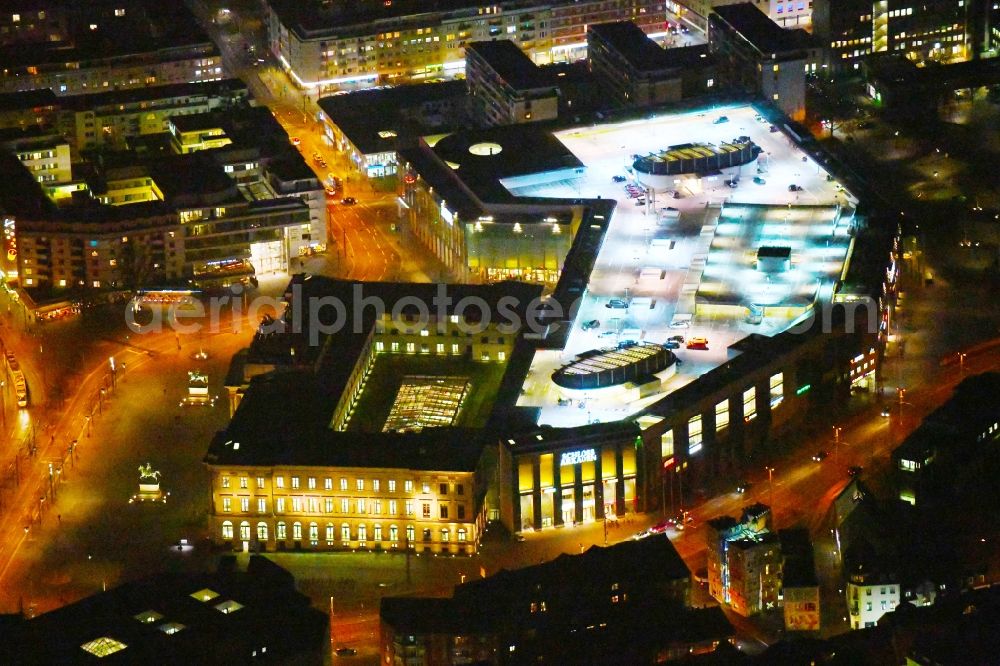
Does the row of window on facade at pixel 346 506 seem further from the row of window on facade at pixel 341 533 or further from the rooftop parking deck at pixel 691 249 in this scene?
the rooftop parking deck at pixel 691 249

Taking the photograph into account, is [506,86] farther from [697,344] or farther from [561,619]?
[561,619]

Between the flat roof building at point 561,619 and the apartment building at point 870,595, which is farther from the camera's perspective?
the apartment building at point 870,595

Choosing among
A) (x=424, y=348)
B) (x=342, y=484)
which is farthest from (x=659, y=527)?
(x=424, y=348)

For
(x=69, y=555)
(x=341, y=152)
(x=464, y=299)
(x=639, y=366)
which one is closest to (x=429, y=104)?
(x=341, y=152)

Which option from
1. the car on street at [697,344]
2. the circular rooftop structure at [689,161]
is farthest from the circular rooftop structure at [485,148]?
the car on street at [697,344]

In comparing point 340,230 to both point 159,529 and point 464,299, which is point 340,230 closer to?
point 464,299
